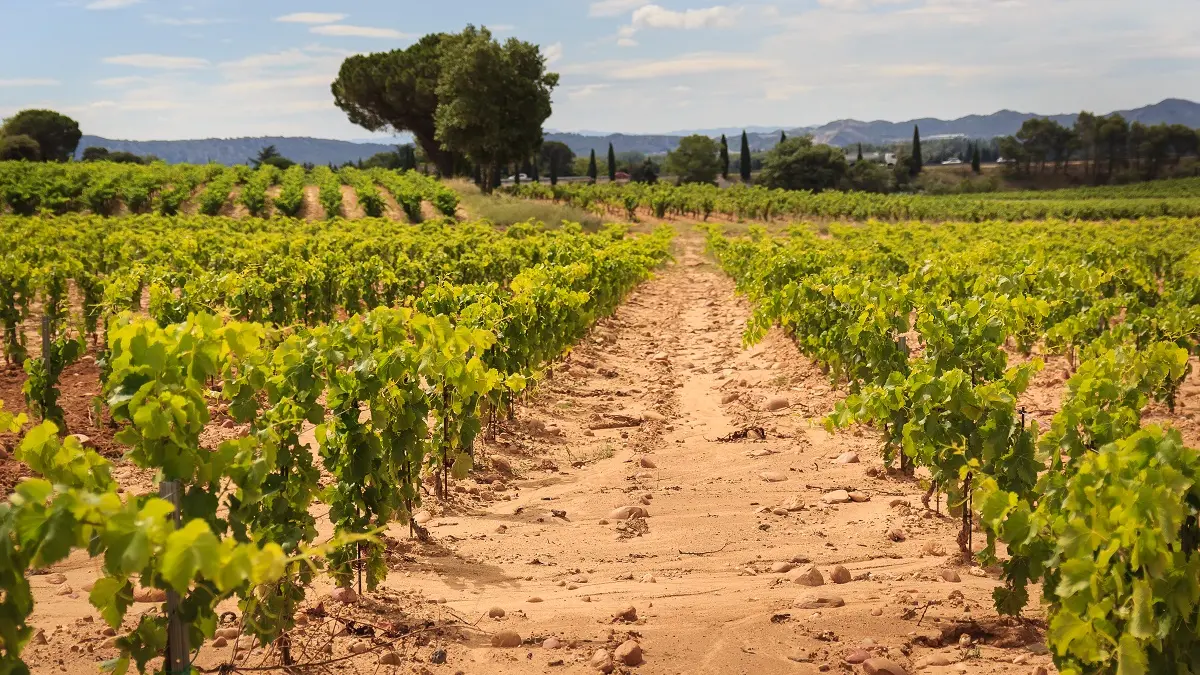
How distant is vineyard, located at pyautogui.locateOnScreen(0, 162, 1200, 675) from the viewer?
3299mm

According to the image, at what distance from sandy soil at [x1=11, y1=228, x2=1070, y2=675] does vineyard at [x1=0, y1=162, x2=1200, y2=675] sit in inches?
0.9

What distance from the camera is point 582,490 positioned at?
23.6 ft

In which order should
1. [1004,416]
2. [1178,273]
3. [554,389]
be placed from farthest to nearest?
[1178,273] < [554,389] < [1004,416]

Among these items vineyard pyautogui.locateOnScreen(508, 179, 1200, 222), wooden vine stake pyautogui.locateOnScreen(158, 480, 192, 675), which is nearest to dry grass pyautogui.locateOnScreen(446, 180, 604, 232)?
vineyard pyautogui.locateOnScreen(508, 179, 1200, 222)

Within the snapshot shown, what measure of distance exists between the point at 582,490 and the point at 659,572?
177 centimetres

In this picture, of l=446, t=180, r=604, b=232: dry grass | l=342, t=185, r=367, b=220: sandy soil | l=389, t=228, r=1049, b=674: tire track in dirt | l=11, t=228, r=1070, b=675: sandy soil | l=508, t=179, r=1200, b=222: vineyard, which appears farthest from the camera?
l=508, t=179, r=1200, b=222: vineyard

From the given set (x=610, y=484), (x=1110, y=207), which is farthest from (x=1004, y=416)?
(x=1110, y=207)

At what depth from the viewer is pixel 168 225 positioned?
2152cm

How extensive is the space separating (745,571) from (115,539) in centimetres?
370

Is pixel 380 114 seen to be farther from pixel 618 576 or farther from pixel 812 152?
pixel 618 576

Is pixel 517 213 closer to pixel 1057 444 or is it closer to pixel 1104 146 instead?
pixel 1057 444

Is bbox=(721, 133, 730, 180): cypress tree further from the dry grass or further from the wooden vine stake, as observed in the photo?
the wooden vine stake

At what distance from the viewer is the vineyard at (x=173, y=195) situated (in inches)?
1251

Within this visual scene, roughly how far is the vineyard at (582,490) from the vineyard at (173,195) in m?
20.7
